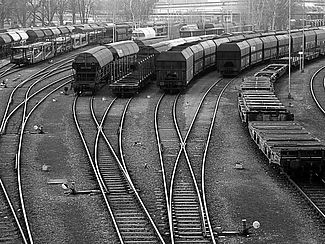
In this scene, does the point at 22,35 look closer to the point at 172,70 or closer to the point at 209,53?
the point at 209,53

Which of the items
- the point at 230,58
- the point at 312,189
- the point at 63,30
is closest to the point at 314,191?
the point at 312,189

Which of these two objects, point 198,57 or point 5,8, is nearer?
point 198,57

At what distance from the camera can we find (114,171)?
1033 inches

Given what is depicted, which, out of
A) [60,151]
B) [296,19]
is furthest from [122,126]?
[296,19]

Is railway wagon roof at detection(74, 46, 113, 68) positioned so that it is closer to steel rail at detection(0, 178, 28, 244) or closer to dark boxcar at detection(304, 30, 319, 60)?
steel rail at detection(0, 178, 28, 244)

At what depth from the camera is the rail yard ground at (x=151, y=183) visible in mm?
19641

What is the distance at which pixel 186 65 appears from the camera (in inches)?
1823

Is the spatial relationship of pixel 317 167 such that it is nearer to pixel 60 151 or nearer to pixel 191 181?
pixel 191 181

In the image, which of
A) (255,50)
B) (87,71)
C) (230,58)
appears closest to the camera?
(87,71)

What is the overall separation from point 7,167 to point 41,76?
99.0 ft

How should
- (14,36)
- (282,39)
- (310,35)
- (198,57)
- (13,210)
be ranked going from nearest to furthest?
(13,210)
(198,57)
(282,39)
(310,35)
(14,36)

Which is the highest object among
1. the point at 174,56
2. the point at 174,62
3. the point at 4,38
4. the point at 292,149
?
the point at 4,38

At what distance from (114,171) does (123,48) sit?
28091 millimetres

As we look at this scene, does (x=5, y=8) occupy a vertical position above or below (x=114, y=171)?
above
